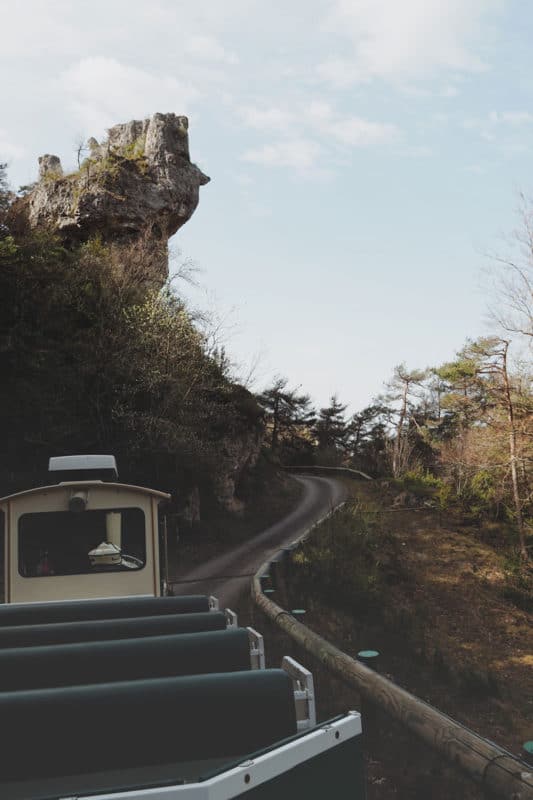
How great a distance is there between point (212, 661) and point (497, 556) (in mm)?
23534

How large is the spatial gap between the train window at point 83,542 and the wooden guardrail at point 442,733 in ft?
9.59

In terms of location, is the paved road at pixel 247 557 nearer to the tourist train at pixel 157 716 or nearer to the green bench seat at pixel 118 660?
the tourist train at pixel 157 716

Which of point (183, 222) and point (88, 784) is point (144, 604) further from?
point (183, 222)

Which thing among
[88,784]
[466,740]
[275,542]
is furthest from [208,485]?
[88,784]

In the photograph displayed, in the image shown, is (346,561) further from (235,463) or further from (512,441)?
(235,463)

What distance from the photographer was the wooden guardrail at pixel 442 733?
443 centimetres

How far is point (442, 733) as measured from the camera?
528 cm

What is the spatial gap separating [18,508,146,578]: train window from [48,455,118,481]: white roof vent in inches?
41.7

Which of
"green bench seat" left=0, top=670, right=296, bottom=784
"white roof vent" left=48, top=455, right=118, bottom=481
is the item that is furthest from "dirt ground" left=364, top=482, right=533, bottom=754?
"green bench seat" left=0, top=670, right=296, bottom=784

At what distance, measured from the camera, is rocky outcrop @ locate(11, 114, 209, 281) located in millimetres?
31312

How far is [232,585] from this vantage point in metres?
17.5

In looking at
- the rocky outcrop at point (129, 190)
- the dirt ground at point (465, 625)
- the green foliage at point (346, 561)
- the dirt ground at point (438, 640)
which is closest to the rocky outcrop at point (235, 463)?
the green foliage at point (346, 561)

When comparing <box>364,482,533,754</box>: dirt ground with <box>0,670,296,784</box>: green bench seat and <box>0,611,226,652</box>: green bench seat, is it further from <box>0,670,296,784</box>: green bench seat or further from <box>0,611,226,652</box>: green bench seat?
<box>0,670,296,784</box>: green bench seat

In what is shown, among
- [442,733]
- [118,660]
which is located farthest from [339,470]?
[118,660]
